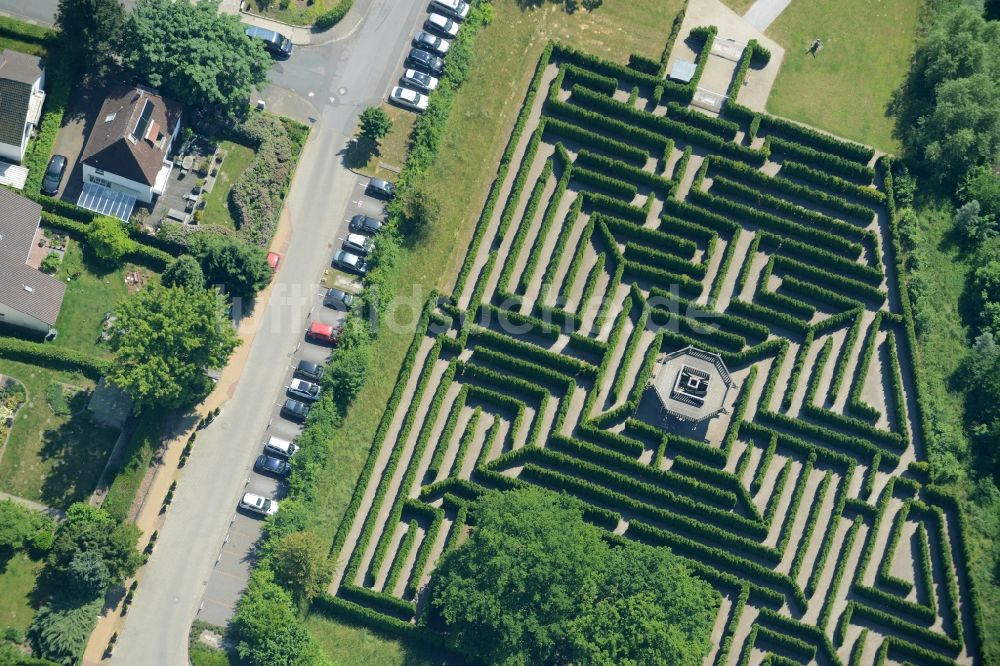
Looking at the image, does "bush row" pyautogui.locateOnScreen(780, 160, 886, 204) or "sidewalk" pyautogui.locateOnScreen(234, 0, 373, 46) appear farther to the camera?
"bush row" pyautogui.locateOnScreen(780, 160, 886, 204)

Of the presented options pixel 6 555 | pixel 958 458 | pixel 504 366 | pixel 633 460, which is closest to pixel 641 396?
pixel 633 460

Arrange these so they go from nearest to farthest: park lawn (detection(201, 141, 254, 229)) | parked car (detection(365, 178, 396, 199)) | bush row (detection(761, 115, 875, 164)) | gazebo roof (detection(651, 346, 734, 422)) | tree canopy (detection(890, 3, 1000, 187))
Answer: gazebo roof (detection(651, 346, 734, 422)) → park lawn (detection(201, 141, 254, 229)) → parked car (detection(365, 178, 396, 199)) → tree canopy (detection(890, 3, 1000, 187)) → bush row (detection(761, 115, 875, 164))

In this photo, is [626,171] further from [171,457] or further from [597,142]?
[171,457]

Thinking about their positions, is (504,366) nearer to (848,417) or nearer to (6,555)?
(848,417)

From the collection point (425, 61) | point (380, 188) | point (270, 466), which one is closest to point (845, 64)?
point (425, 61)

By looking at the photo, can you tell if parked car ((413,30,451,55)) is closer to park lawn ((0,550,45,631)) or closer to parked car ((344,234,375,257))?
parked car ((344,234,375,257))

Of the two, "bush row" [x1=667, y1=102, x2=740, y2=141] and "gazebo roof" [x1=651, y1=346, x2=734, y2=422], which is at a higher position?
"bush row" [x1=667, y1=102, x2=740, y2=141]

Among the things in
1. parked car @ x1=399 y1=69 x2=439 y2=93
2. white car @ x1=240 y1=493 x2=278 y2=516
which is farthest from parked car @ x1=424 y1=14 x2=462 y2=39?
white car @ x1=240 y1=493 x2=278 y2=516

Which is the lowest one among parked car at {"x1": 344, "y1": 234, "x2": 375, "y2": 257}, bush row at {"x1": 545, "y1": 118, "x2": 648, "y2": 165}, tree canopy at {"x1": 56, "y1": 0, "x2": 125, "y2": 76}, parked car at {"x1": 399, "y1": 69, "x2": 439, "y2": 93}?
parked car at {"x1": 344, "y1": 234, "x2": 375, "y2": 257}
